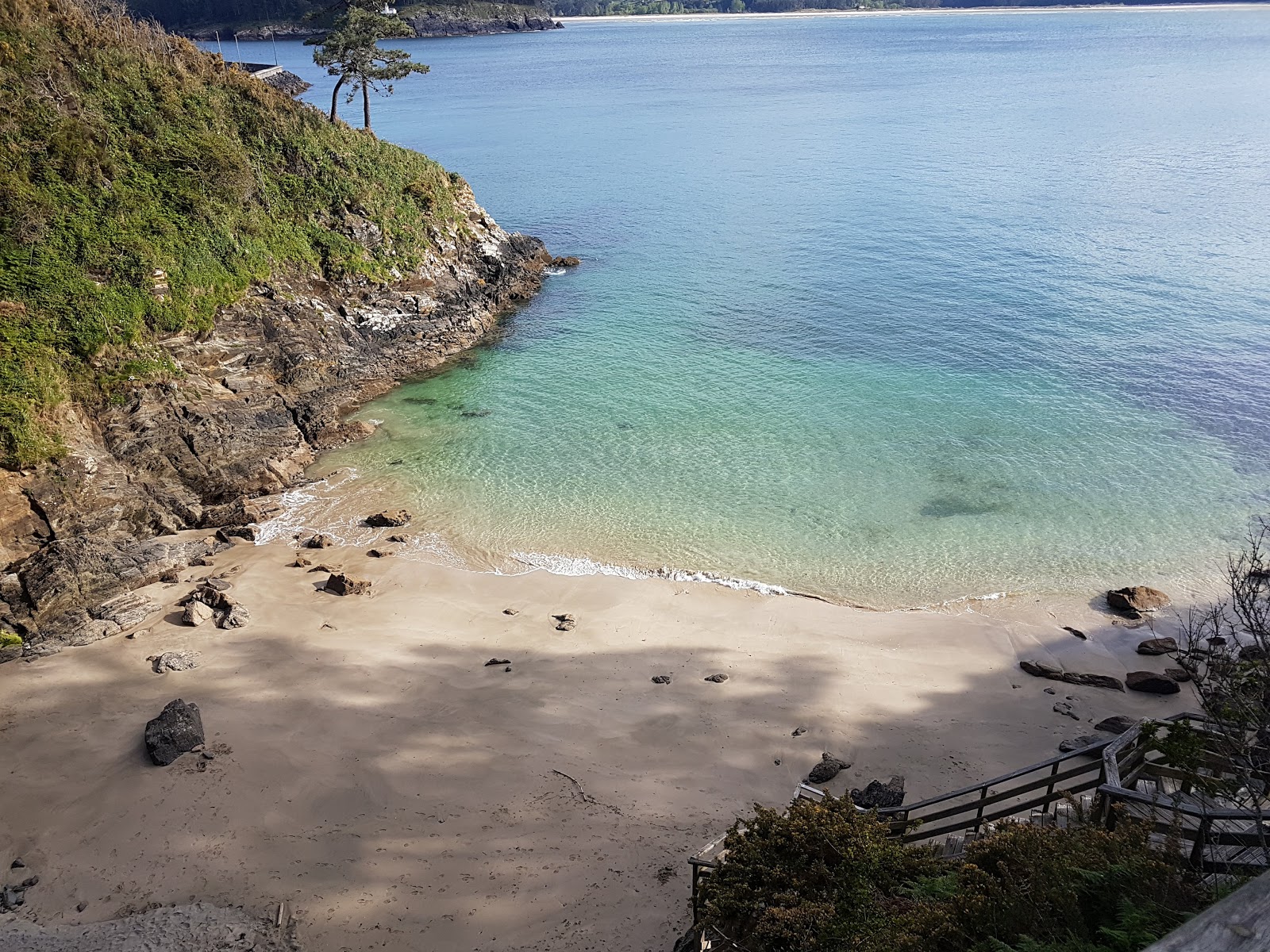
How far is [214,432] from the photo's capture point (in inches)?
943

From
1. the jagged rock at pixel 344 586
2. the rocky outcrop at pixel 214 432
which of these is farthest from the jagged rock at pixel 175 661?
the jagged rock at pixel 344 586

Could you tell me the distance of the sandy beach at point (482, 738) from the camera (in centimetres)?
1170

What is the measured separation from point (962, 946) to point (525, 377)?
86.4 feet

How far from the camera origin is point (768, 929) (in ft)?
27.0

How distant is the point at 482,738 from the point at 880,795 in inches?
272

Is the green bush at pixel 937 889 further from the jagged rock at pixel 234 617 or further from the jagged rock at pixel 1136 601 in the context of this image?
the jagged rock at pixel 234 617

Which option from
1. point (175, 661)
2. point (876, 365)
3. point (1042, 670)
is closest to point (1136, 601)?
point (1042, 670)

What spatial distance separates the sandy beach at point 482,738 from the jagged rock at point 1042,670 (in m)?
0.24

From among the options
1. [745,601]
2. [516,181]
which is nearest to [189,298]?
[745,601]

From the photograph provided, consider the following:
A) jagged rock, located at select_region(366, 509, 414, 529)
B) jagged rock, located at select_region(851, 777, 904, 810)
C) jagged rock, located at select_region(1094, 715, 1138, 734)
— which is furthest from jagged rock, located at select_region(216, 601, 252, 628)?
jagged rock, located at select_region(1094, 715, 1138, 734)

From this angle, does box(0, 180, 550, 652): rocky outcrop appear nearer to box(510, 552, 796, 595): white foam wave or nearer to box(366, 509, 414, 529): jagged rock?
box(366, 509, 414, 529): jagged rock

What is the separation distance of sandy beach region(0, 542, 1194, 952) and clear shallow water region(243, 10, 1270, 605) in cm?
Answer: 270

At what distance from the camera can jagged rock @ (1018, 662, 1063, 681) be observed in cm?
1664

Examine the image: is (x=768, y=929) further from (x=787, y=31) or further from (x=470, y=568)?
(x=787, y=31)
